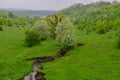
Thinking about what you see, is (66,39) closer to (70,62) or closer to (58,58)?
(58,58)

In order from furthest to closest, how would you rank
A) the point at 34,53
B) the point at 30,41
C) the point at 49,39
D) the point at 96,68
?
the point at 49,39 < the point at 30,41 < the point at 34,53 < the point at 96,68

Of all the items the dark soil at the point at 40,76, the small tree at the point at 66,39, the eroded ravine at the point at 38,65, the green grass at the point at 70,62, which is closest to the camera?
the dark soil at the point at 40,76

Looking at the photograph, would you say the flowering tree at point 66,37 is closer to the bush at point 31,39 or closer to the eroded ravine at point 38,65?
the eroded ravine at point 38,65

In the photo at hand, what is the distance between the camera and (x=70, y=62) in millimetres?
103438

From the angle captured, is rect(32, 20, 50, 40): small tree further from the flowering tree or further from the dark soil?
the dark soil

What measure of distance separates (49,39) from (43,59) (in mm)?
49829

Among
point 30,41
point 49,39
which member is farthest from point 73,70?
point 49,39

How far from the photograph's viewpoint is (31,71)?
300ft

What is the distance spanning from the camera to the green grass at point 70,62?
277 feet

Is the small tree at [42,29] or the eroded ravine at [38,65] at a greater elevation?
the small tree at [42,29]

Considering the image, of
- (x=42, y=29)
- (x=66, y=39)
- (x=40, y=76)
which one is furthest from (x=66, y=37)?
(x=40, y=76)

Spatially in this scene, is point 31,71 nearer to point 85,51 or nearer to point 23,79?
point 23,79

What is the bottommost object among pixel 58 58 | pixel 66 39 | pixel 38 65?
pixel 38 65

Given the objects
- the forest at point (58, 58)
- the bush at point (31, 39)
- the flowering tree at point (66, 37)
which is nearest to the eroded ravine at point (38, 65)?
the forest at point (58, 58)
